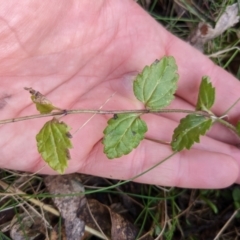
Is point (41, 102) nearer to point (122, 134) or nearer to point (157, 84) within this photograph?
point (122, 134)

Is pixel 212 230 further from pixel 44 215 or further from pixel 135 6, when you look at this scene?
pixel 135 6

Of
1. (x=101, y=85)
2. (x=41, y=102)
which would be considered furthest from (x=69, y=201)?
(x=41, y=102)

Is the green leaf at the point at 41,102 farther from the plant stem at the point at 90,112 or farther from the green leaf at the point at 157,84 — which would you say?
the green leaf at the point at 157,84

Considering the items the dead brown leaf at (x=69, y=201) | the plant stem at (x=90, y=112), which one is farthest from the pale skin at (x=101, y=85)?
the plant stem at (x=90, y=112)

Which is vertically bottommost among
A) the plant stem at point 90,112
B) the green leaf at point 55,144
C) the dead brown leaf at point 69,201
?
the dead brown leaf at point 69,201

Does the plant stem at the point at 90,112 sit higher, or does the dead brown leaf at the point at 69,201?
the plant stem at the point at 90,112
